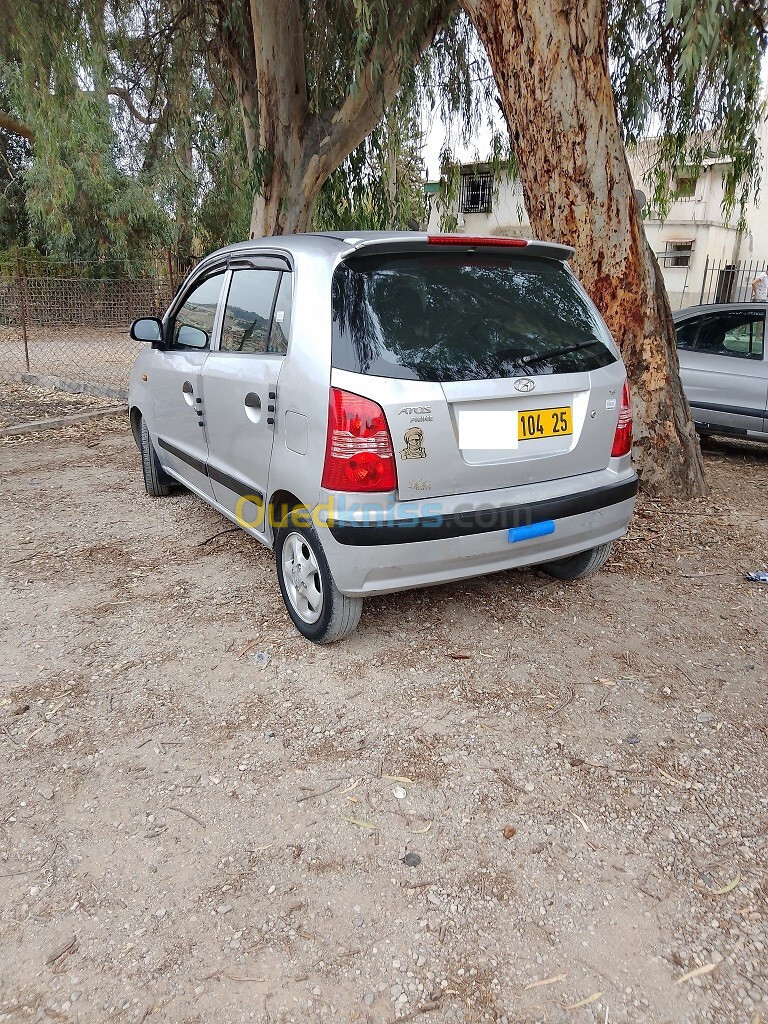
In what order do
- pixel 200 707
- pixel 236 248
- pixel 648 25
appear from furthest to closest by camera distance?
1. pixel 648 25
2. pixel 236 248
3. pixel 200 707

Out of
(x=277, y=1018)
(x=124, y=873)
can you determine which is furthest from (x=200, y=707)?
(x=277, y=1018)

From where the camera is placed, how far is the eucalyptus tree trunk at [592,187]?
4.69 m

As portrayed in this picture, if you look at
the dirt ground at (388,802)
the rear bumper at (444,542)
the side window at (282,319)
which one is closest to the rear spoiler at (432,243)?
the side window at (282,319)

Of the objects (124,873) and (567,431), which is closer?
(124,873)

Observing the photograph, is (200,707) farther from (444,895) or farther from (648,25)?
(648,25)

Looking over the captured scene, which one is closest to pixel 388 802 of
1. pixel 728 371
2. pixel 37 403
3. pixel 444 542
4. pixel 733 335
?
pixel 444 542

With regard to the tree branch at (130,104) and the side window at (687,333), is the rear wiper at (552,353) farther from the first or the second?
the tree branch at (130,104)

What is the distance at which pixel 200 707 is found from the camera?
298 cm

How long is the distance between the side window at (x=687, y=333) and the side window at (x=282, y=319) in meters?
5.28

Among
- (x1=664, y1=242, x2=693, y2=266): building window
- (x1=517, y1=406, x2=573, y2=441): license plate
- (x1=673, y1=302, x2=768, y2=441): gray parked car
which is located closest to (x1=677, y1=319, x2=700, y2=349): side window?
(x1=673, y1=302, x2=768, y2=441): gray parked car

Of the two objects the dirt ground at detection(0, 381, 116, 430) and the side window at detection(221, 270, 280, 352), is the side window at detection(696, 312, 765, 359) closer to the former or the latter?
the side window at detection(221, 270, 280, 352)

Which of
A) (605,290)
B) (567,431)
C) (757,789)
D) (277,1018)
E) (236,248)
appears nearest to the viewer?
(277,1018)

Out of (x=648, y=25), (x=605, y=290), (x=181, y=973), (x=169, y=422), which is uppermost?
(x=648, y=25)

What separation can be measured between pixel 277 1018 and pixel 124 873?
2.24 ft
